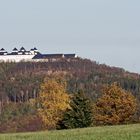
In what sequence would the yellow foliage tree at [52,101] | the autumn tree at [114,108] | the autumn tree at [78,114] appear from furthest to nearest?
the yellow foliage tree at [52,101], the autumn tree at [114,108], the autumn tree at [78,114]

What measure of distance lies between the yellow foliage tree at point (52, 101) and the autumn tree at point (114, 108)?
9944 mm

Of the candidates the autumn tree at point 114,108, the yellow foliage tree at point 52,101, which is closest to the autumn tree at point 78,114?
the autumn tree at point 114,108

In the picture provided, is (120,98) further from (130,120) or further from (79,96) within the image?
(79,96)

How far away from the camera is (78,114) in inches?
2923

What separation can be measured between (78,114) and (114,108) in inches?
488

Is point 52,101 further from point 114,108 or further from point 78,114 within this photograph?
point 78,114

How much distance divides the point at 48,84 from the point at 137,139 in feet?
213

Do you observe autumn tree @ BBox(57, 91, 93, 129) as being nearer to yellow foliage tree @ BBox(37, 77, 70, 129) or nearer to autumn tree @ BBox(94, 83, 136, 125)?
autumn tree @ BBox(94, 83, 136, 125)

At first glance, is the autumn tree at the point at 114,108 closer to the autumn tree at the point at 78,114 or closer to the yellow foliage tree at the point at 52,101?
the autumn tree at the point at 78,114

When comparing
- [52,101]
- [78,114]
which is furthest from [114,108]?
[52,101]

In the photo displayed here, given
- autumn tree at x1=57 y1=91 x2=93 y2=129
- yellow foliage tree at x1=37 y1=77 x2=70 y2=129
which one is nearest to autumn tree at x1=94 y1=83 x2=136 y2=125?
autumn tree at x1=57 y1=91 x2=93 y2=129

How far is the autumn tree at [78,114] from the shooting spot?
73.1m

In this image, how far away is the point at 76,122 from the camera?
7388cm

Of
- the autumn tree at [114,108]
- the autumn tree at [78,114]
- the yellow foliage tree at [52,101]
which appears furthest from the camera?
the yellow foliage tree at [52,101]
